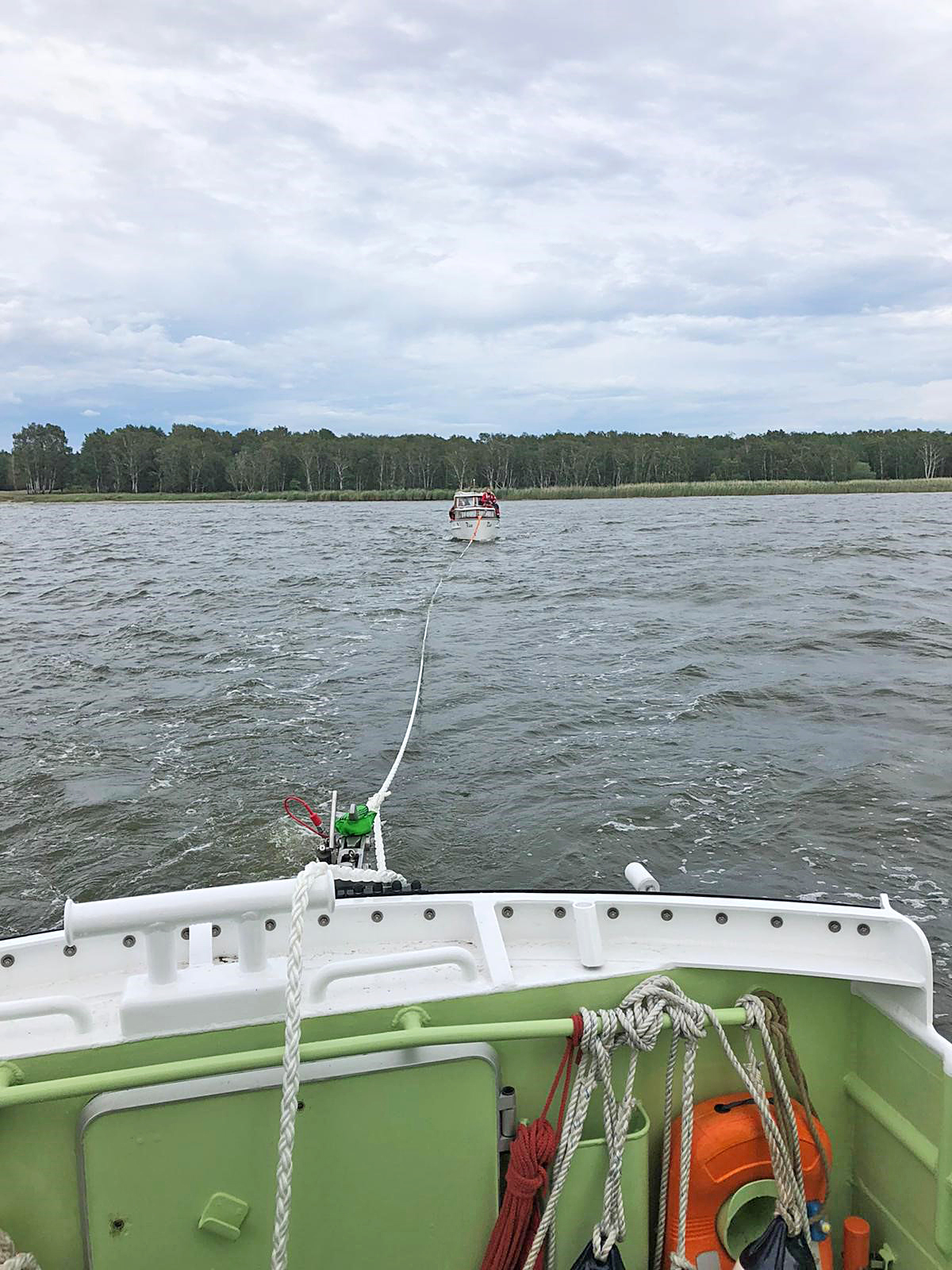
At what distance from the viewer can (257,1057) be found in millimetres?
1925

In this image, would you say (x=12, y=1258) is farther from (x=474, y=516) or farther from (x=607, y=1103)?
(x=474, y=516)

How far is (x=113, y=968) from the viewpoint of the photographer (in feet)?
7.85

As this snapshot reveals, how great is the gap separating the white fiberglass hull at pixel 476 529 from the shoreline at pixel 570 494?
4101cm

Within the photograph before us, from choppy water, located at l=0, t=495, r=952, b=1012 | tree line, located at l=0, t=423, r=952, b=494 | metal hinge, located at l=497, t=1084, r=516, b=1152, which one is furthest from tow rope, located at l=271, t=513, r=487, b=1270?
tree line, located at l=0, t=423, r=952, b=494

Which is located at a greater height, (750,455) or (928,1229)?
(750,455)

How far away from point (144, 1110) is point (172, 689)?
1090cm

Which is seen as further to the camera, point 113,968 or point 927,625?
point 927,625

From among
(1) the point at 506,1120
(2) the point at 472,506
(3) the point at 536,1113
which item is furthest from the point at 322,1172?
(2) the point at 472,506

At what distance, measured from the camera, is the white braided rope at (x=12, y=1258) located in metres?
1.83

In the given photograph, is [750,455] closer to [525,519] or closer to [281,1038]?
[525,519]

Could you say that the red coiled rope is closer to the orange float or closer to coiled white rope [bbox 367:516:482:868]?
the orange float

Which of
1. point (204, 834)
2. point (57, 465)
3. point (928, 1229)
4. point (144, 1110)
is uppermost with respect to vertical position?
point (57, 465)

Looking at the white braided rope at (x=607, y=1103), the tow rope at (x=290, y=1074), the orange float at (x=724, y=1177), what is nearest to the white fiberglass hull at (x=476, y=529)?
the orange float at (x=724, y=1177)

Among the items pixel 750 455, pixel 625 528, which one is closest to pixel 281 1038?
pixel 625 528
